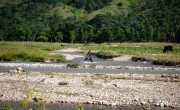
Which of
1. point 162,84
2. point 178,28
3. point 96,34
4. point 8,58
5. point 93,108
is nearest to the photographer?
point 93,108

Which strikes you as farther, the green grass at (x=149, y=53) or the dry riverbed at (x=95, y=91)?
the green grass at (x=149, y=53)

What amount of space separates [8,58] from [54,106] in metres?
43.6

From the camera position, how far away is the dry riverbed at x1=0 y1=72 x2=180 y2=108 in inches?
1006

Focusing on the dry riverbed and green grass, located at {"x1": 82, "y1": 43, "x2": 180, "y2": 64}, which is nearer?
the dry riverbed

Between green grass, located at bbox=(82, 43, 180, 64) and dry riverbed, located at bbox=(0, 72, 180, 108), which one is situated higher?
green grass, located at bbox=(82, 43, 180, 64)

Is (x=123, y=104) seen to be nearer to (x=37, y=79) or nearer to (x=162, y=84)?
(x=162, y=84)

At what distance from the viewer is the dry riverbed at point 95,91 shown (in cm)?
2555

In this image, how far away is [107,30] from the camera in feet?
496

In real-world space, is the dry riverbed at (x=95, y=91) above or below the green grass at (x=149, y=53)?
below

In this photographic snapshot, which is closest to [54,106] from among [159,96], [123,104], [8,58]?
[123,104]

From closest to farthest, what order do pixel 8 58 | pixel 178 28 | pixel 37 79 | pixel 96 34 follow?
pixel 37 79 < pixel 8 58 < pixel 178 28 < pixel 96 34

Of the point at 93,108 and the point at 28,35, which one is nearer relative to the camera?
the point at 93,108

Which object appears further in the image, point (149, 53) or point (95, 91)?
point (149, 53)

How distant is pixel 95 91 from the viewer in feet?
92.4
